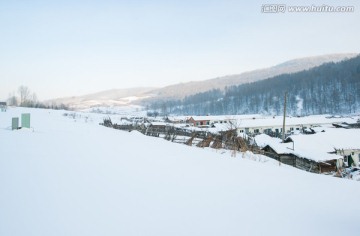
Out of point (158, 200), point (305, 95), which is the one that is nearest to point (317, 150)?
point (158, 200)

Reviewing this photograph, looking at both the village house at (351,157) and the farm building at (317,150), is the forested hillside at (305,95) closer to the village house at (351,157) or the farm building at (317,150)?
the farm building at (317,150)

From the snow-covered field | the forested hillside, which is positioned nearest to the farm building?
the snow-covered field

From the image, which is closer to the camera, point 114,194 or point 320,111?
point 114,194

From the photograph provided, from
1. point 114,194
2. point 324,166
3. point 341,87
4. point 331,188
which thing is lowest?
point 324,166

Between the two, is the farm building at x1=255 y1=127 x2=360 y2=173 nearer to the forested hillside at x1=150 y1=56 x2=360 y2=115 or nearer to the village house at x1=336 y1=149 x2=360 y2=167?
the village house at x1=336 y1=149 x2=360 y2=167

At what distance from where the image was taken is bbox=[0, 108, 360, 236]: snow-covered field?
279 cm

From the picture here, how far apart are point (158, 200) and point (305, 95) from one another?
115968 millimetres

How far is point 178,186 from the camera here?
4.28 meters

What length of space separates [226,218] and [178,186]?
1.29 metres

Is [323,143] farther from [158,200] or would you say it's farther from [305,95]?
[305,95]

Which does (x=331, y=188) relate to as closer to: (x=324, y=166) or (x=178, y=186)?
(x=178, y=186)

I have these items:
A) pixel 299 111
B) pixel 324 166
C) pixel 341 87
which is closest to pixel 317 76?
pixel 341 87

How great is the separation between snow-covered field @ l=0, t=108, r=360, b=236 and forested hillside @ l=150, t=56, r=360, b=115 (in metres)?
93.5

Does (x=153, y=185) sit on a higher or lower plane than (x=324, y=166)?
higher
